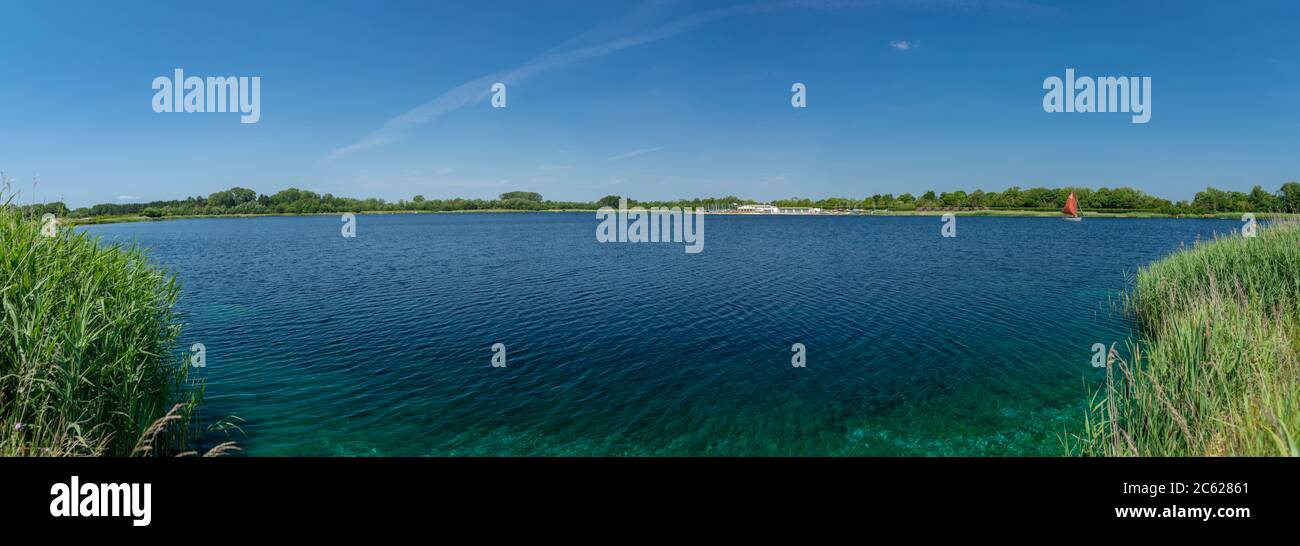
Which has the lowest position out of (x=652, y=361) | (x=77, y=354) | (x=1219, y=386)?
(x=652, y=361)

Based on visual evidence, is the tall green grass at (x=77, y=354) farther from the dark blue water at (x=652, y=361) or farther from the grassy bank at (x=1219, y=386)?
the grassy bank at (x=1219, y=386)

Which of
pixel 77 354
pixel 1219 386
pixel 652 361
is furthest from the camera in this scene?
pixel 652 361

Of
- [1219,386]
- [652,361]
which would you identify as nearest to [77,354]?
[652,361]

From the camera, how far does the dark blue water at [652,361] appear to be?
42.2 feet

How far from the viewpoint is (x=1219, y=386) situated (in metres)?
9.47

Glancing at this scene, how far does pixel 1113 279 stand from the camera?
118 ft

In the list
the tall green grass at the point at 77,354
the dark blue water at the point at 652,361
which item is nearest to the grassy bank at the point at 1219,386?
the dark blue water at the point at 652,361

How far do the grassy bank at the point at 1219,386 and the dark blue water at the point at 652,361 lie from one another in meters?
2.95

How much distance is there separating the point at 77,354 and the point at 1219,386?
21525 mm

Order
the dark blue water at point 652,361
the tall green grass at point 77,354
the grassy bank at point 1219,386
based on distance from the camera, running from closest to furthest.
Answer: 1. the grassy bank at point 1219,386
2. the tall green grass at point 77,354
3. the dark blue water at point 652,361

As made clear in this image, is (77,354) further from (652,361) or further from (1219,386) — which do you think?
(1219,386)
